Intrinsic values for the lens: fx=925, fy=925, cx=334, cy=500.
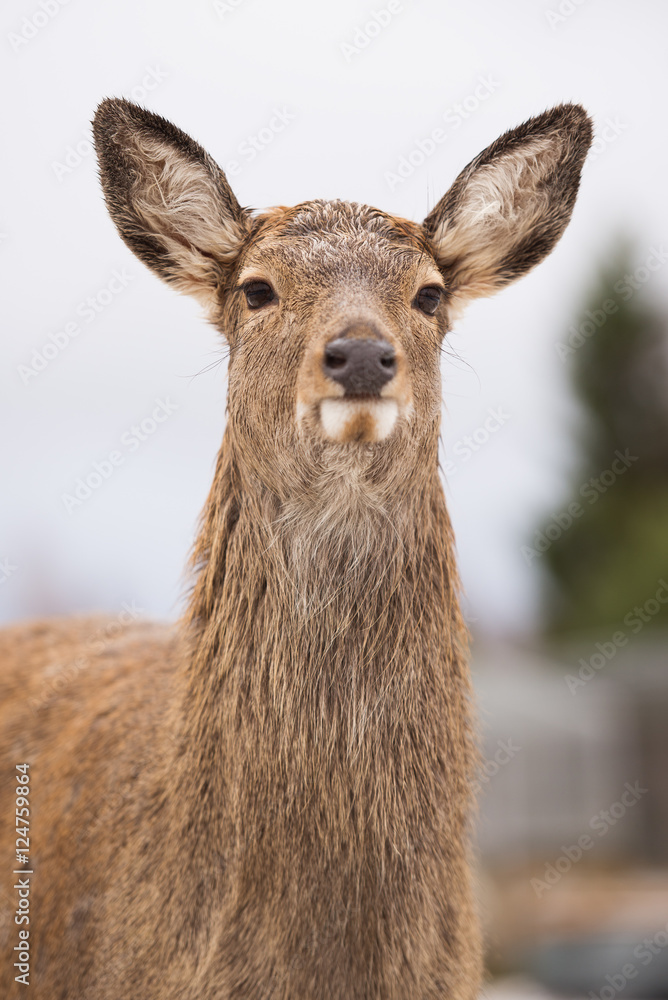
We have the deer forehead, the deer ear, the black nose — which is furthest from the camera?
the deer ear

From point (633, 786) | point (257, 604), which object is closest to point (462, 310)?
point (257, 604)

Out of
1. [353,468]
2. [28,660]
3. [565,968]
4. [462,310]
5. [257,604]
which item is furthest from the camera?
[565,968]

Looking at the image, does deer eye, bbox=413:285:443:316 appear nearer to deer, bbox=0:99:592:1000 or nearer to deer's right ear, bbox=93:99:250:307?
deer, bbox=0:99:592:1000

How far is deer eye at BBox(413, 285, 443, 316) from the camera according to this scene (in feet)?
13.6

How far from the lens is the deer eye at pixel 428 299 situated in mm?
4148

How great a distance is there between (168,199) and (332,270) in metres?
1.07

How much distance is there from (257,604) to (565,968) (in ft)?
34.8

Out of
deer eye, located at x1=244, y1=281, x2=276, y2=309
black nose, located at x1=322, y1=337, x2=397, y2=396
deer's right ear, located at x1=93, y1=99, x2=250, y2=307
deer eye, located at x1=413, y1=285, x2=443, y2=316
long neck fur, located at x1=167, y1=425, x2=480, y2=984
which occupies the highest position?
deer's right ear, located at x1=93, y1=99, x2=250, y2=307

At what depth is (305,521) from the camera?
12.4ft

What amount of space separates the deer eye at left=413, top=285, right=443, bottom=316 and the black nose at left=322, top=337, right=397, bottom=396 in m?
0.88

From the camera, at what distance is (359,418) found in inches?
132

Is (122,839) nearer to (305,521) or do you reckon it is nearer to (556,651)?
(305,521)

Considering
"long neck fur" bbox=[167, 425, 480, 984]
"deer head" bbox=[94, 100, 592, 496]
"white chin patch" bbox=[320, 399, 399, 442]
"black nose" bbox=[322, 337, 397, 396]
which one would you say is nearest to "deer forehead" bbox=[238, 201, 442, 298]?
"deer head" bbox=[94, 100, 592, 496]

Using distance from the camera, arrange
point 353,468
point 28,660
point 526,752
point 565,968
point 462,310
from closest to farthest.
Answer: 1. point 353,468
2. point 462,310
3. point 28,660
4. point 565,968
5. point 526,752
